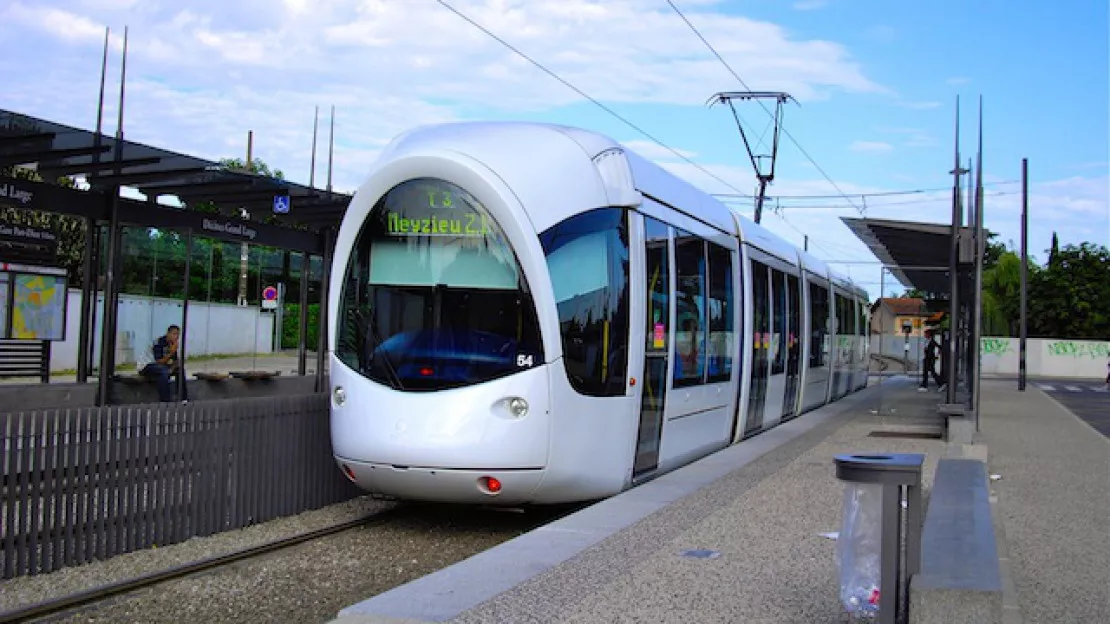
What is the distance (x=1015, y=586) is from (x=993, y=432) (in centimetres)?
1353

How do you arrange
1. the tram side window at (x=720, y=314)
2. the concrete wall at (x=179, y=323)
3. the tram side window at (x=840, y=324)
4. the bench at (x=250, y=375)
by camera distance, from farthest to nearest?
the tram side window at (x=840, y=324) → the bench at (x=250, y=375) → the concrete wall at (x=179, y=323) → the tram side window at (x=720, y=314)

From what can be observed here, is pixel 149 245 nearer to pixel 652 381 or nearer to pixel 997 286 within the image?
pixel 652 381

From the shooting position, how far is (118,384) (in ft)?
52.2

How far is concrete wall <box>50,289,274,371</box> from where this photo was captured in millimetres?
16828

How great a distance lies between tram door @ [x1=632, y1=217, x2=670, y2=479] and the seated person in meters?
8.57

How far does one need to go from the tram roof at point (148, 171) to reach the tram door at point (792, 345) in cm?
745

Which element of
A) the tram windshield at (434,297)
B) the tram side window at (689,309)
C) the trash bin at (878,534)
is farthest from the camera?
the tram side window at (689,309)

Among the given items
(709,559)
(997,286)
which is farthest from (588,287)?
(997,286)

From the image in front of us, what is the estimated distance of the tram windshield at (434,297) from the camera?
894 cm

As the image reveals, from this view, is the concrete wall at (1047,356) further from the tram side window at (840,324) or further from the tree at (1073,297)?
the tram side window at (840,324)

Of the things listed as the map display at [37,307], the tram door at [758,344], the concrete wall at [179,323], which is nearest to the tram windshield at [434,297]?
the tram door at [758,344]

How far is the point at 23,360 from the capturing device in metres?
16.5

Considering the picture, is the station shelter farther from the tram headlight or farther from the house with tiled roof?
the house with tiled roof

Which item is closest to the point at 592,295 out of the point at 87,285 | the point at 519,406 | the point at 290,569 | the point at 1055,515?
the point at 519,406
